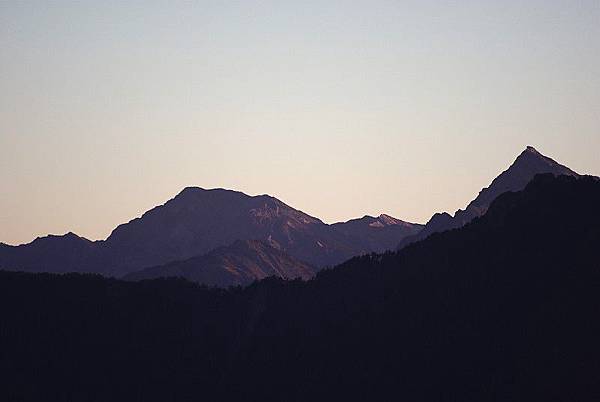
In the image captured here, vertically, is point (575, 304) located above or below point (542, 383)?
above

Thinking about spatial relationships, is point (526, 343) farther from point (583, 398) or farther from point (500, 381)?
point (583, 398)

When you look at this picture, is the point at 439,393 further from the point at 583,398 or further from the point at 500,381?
the point at 583,398

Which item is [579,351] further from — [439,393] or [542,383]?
[439,393]

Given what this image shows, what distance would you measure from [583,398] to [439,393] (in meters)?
27.7

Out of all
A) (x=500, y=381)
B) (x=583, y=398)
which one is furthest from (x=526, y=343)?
(x=583, y=398)

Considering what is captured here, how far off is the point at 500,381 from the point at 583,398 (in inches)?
715

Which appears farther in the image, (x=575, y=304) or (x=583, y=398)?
(x=575, y=304)

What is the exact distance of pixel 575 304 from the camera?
655ft

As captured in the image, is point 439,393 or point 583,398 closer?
point 583,398

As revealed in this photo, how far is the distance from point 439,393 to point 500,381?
10.6m

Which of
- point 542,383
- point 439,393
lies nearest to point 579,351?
point 542,383

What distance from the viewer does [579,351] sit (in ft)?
620

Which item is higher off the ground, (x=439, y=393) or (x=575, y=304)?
(x=575, y=304)

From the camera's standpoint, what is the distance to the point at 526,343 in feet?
654
